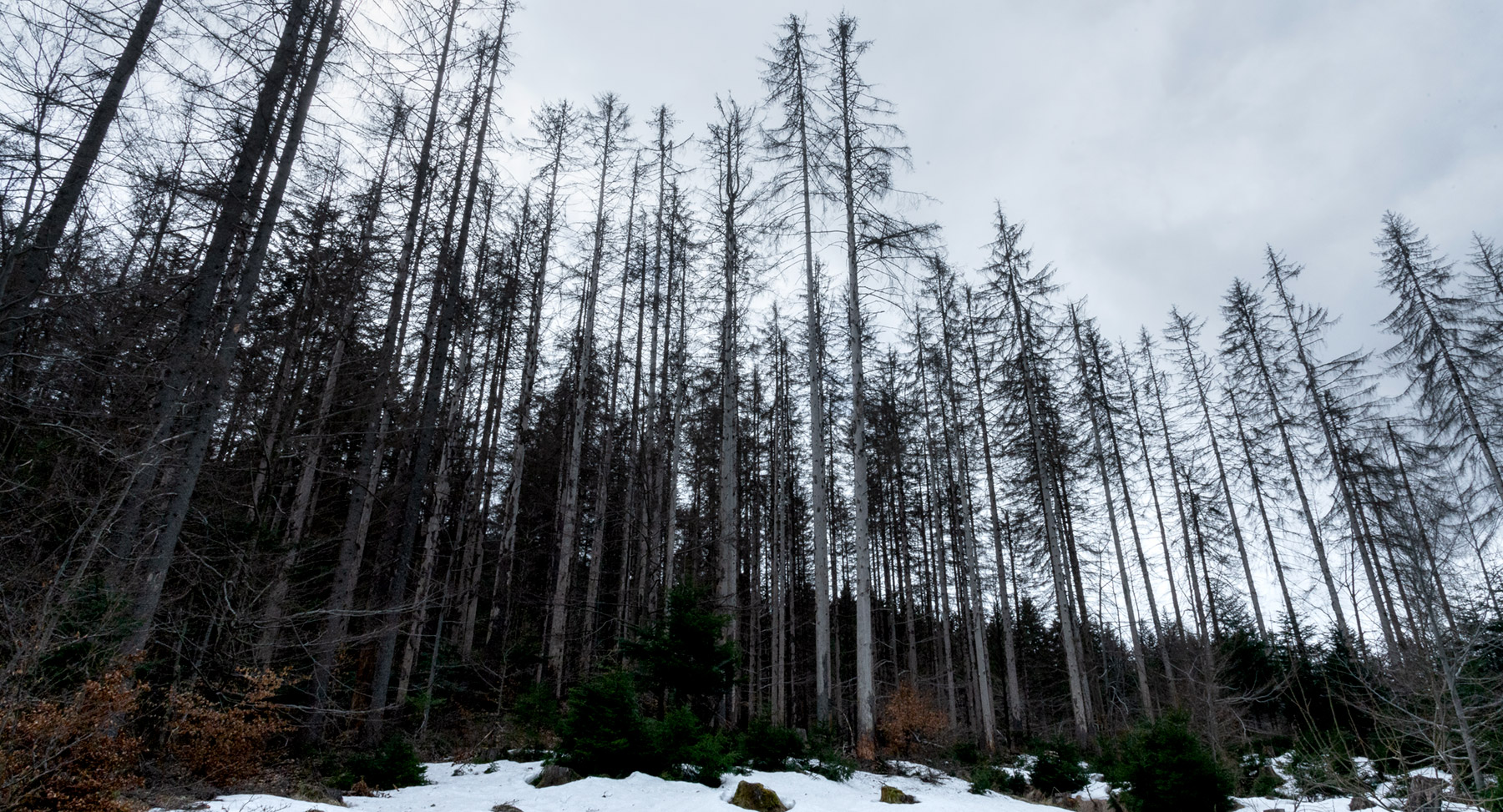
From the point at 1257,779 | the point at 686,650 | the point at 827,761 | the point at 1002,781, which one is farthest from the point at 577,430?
the point at 1257,779

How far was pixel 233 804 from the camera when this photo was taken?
15.6 feet

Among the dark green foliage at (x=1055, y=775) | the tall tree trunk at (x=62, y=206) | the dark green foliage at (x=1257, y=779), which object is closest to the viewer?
the tall tree trunk at (x=62, y=206)

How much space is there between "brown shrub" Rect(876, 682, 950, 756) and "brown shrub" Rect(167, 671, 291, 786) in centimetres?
1063

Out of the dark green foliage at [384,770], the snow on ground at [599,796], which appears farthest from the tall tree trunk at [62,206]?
the dark green foliage at [384,770]

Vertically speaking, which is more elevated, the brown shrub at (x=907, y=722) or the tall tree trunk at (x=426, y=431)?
the tall tree trunk at (x=426, y=431)

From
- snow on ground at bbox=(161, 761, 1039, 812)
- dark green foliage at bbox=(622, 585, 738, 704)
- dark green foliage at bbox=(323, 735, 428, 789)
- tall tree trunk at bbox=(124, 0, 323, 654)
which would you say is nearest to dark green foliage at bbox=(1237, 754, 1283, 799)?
snow on ground at bbox=(161, 761, 1039, 812)

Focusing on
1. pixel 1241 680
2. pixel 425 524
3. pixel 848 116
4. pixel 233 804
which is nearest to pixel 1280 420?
pixel 1241 680

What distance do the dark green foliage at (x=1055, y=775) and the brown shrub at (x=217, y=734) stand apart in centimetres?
1031

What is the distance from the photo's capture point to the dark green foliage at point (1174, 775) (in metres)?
6.76

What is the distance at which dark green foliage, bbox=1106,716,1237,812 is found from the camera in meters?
6.76

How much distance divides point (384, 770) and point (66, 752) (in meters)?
3.50

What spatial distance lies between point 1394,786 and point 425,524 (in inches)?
557

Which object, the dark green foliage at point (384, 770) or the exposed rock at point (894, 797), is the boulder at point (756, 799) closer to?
the exposed rock at point (894, 797)

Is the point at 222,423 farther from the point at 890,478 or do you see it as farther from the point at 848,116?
the point at 890,478
